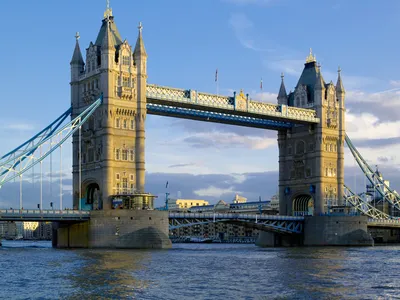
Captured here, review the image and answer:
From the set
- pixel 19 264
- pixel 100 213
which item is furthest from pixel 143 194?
pixel 19 264

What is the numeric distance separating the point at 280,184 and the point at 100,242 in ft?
144

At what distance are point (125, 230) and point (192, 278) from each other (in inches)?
1492

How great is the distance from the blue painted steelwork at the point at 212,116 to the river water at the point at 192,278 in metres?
33.6

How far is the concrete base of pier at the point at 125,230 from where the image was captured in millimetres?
91312

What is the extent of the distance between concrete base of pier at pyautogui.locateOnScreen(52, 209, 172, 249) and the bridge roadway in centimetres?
196

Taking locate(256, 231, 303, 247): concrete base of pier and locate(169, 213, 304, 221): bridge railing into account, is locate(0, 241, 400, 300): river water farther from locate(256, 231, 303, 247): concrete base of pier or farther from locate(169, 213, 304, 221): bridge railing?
locate(256, 231, 303, 247): concrete base of pier

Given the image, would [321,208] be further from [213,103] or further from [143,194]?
[143,194]

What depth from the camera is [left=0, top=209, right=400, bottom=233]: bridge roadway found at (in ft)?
290

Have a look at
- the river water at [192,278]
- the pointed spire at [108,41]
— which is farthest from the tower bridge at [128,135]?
the river water at [192,278]

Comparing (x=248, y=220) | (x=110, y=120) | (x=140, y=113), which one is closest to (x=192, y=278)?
(x=110, y=120)

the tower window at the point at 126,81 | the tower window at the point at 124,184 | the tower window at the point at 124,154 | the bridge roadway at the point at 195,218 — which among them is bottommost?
the bridge roadway at the point at 195,218

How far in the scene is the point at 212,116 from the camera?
360ft

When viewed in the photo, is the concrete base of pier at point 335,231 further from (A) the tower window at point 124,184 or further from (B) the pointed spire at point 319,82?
(A) the tower window at point 124,184

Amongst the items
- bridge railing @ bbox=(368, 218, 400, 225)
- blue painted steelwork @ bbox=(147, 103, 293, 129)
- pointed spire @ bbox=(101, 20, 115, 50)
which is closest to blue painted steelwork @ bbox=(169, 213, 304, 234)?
bridge railing @ bbox=(368, 218, 400, 225)
